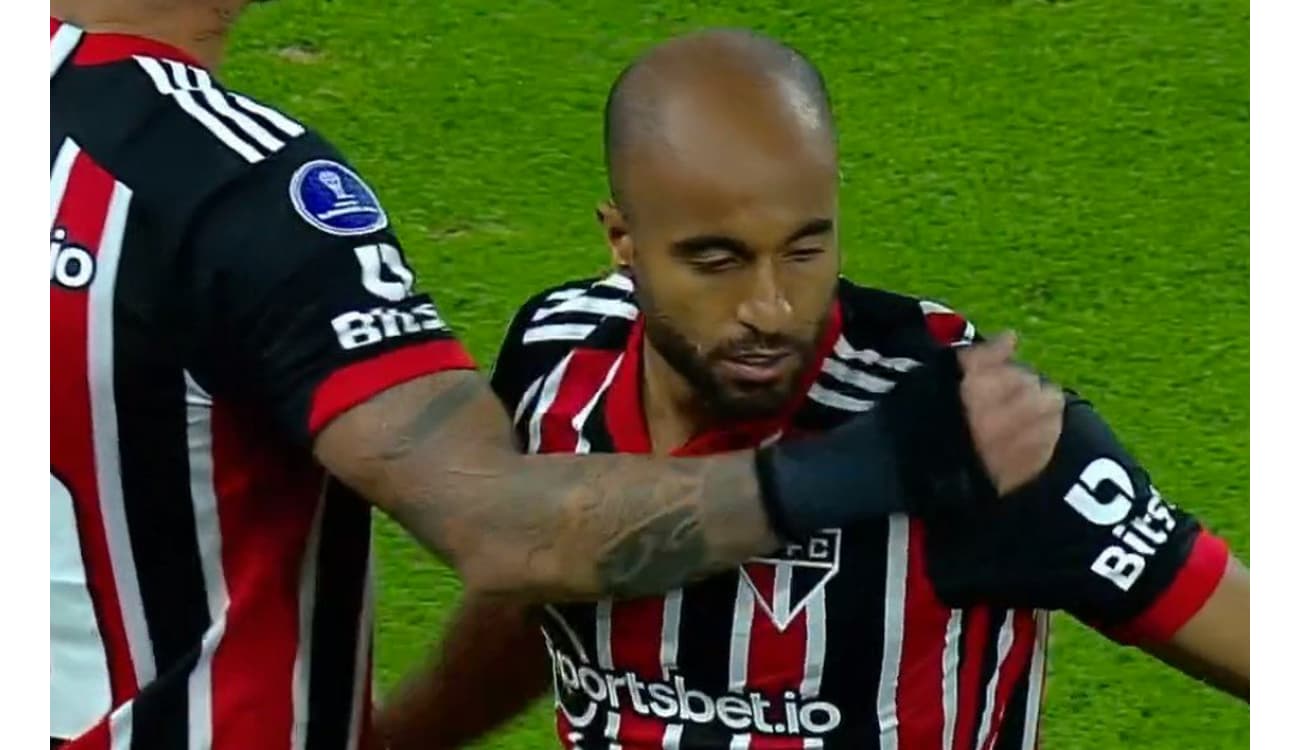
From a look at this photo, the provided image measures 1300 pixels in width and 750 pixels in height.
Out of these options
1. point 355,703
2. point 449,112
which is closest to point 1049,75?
point 449,112

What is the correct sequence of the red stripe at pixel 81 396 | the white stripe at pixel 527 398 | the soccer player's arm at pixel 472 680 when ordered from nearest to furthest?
the red stripe at pixel 81 396, the white stripe at pixel 527 398, the soccer player's arm at pixel 472 680

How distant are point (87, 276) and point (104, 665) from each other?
366 millimetres

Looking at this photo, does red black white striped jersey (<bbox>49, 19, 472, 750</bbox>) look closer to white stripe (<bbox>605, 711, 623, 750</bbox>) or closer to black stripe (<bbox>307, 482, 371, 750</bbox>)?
black stripe (<bbox>307, 482, 371, 750</bbox>)

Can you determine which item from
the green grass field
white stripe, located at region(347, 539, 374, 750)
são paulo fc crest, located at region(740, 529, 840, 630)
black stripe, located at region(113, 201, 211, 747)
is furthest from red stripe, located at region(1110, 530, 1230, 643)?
the green grass field

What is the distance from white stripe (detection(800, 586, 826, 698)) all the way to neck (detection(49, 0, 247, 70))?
0.72 m

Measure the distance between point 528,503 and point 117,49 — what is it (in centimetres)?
55

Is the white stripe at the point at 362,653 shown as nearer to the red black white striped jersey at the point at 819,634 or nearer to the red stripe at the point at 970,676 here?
the red black white striped jersey at the point at 819,634

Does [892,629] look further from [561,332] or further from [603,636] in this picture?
[561,332]

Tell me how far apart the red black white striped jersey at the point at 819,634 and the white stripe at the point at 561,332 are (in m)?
0.08

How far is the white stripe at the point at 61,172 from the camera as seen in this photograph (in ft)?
6.56

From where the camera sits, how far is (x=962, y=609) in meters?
2.03

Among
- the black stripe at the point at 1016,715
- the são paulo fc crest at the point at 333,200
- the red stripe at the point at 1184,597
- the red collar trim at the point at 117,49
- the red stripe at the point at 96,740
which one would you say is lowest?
the black stripe at the point at 1016,715

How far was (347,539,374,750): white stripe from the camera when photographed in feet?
7.21

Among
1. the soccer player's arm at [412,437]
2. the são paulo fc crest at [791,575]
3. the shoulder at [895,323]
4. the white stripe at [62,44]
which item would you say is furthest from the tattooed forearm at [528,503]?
the white stripe at [62,44]
